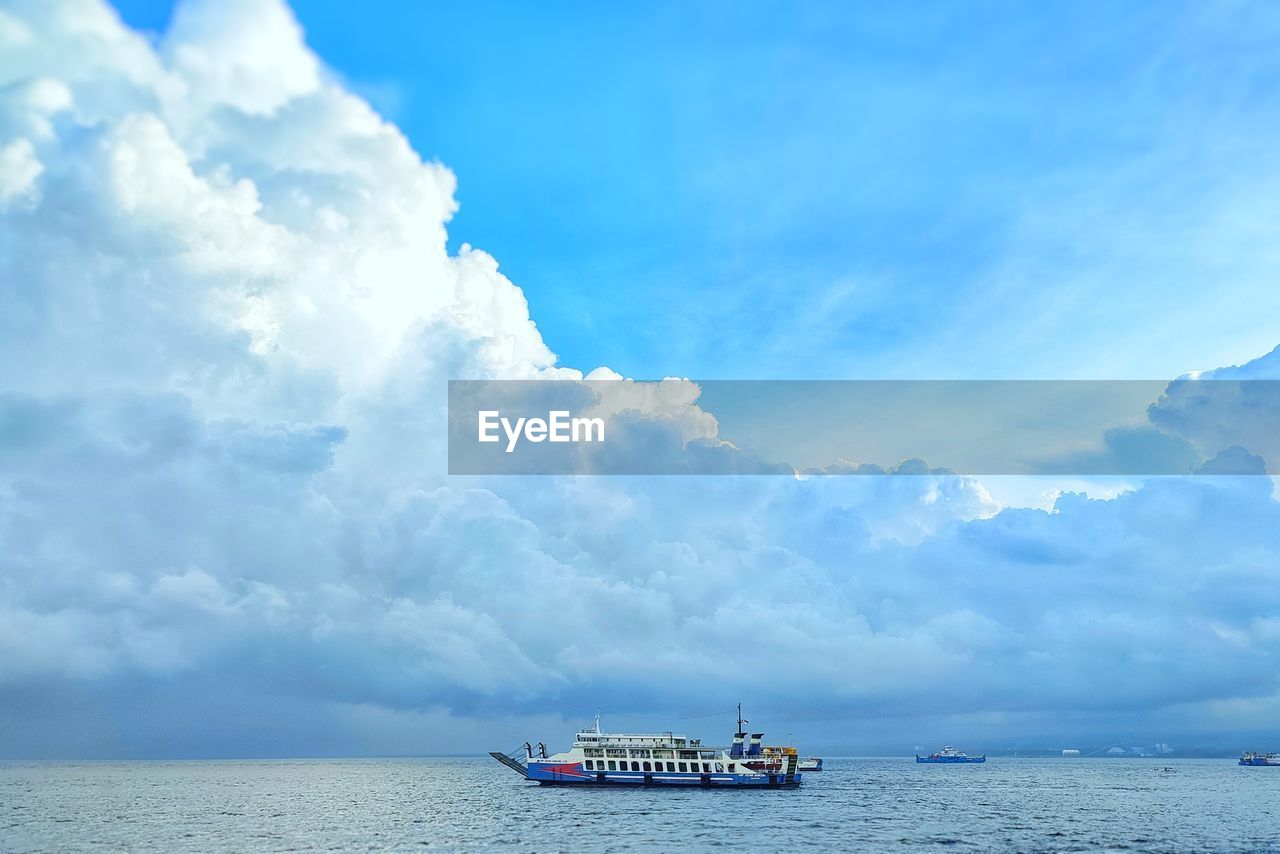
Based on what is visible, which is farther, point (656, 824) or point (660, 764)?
point (660, 764)

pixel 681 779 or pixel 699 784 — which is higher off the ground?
pixel 681 779

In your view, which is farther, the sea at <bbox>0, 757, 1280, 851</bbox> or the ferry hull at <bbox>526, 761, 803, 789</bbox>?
the ferry hull at <bbox>526, 761, 803, 789</bbox>

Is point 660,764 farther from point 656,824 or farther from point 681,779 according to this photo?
point 656,824

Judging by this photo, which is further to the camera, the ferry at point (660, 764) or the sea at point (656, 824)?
the ferry at point (660, 764)

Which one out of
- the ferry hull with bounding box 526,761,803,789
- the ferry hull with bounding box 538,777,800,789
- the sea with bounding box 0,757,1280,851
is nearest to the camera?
the sea with bounding box 0,757,1280,851

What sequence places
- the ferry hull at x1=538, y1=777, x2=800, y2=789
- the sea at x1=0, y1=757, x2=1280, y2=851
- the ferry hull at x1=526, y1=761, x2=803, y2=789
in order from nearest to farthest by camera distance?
the sea at x1=0, y1=757, x2=1280, y2=851
the ferry hull at x1=538, y1=777, x2=800, y2=789
the ferry hull at x1=526, y1=761, x2=803, y2=789

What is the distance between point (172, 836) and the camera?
125438 mm

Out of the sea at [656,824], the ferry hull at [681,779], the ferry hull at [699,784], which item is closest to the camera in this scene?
the sea at [656,824]

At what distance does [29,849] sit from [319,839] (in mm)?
33539

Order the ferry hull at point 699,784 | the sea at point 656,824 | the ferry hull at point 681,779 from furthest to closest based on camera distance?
the ferry hull at point 681,779 < the ferry hull at point 699,784 < the sea at point 656,824

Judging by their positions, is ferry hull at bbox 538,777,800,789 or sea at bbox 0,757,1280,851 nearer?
sea at bbox 0,757,1280,851

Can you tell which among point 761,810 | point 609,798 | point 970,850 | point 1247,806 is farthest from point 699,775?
point 1247,806

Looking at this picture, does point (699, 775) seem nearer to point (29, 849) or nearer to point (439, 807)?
point (439, 807)

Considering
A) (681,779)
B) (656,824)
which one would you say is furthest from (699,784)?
(656,824)
